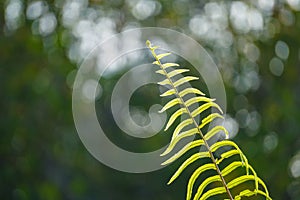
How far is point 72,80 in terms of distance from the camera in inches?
104

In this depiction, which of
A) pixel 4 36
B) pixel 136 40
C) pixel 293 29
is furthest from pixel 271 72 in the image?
pixel 4 36

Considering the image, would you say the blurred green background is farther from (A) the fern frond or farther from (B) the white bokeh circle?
(A) the fern frond

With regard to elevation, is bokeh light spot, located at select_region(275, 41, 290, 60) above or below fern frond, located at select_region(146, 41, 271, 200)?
above

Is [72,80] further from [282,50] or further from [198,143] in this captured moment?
[198,143]

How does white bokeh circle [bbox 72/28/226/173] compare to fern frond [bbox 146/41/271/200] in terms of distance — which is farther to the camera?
white bokeh circle [bbox 72/28/226/173]

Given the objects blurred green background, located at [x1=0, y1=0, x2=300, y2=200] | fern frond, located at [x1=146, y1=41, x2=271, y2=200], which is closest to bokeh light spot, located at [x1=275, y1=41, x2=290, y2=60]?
blurred green background, located at [x1=0, y1=0, x2=300, y2=200]

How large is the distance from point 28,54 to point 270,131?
0.88m

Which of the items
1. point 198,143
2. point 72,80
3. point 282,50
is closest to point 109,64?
point 72,80

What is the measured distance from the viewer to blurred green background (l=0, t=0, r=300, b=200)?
102 inches

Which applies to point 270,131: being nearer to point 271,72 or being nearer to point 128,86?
point 271,72

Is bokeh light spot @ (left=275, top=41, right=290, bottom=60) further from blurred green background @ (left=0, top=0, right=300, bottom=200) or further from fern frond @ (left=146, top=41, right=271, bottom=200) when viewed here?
fern frond @ (left=146, top=41, right=271, bottom=200)

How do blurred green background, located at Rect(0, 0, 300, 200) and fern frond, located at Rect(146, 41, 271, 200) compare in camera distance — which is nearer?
fern frond, located at Rect(146, 41, 271, 200)

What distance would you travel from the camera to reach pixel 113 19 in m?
2.80

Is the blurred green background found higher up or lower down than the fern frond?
higher up
